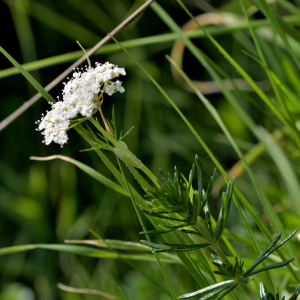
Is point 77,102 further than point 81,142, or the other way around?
point 81,142

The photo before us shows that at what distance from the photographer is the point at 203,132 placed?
1362 mm

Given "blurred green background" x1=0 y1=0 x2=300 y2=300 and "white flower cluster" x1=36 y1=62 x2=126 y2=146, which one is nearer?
"white flower cluster" x1=36 y1=62 x2=126 y2=146

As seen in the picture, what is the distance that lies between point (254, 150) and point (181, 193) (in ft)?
2.19

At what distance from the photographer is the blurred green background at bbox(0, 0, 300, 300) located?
1224 millimetres

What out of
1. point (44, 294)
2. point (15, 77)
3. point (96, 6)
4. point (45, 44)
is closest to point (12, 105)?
point (15, 77)

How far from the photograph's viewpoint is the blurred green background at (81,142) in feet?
4.01

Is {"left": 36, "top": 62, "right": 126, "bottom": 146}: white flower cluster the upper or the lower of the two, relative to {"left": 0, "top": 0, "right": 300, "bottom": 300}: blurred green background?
lower

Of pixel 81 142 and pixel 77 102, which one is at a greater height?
pixel 81 142

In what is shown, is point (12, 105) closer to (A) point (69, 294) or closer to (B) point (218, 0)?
(A) point (69, 294)

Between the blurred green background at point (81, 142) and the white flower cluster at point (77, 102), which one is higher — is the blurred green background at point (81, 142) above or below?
above

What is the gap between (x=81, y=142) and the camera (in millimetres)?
1387

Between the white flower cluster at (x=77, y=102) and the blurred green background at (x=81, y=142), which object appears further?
the blurred green background at (x=81, y=142)

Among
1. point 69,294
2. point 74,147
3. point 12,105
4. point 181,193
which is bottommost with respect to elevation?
point 181,193

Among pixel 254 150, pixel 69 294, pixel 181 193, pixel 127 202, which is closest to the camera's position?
pixel 181 193
